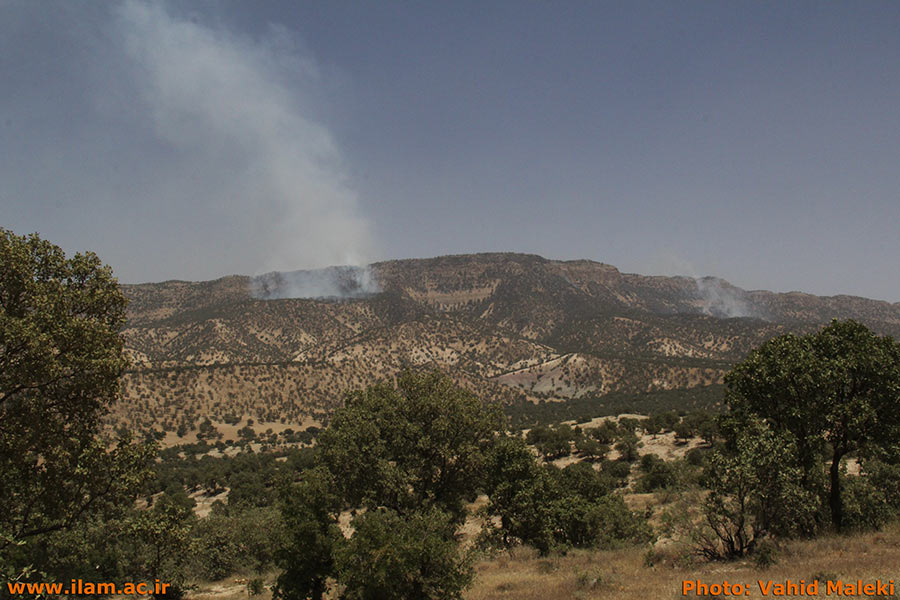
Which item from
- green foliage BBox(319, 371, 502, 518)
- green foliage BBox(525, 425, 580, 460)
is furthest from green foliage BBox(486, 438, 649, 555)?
green foliage BBox(525, 425, 580, 460)

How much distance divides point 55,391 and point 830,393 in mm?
26415

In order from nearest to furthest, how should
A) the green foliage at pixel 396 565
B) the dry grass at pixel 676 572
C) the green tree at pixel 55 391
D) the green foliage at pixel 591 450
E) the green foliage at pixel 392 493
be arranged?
the green tree at pixel 55 391 → the green foliage at pixel 396 565 → the green foliage at pixel 392 493 → the dry grass at pixel 676 572 → the green foliage at pixel 591 450

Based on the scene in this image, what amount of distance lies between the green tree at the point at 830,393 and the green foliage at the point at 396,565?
584 inches

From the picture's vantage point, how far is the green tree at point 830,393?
19016 mm

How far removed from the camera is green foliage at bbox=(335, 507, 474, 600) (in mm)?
13994

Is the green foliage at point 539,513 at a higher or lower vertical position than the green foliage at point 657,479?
higher

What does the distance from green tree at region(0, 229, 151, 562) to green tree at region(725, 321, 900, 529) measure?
2340 centimetres

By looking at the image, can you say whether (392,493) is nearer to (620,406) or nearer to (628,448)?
(628,448)

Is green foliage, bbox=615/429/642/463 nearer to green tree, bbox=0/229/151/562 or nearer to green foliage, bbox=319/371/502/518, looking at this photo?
green foliage, bbox=319/371/502/518

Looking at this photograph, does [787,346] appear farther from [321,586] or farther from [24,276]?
[24,276]

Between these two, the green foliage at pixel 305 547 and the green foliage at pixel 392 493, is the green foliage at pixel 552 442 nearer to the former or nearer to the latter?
the green foliage at pixel 392 493

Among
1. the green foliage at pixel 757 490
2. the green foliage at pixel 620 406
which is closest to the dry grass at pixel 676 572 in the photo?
the green foliage at pixel 757 490

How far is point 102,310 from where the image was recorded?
14.0m

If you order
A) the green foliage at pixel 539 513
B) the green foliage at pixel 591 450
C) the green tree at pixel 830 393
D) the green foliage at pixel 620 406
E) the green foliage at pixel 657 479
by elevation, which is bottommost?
the green foliage at pixel 620 406
